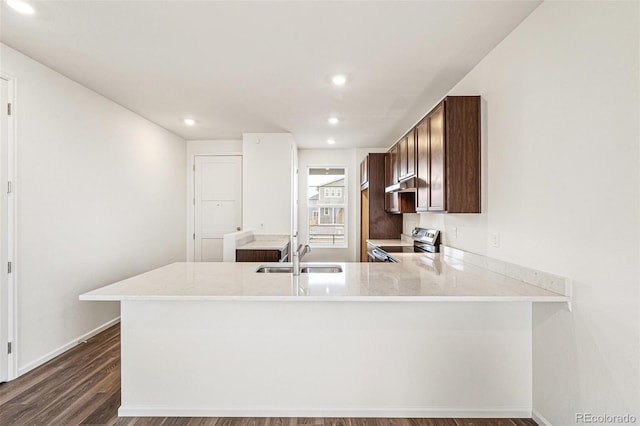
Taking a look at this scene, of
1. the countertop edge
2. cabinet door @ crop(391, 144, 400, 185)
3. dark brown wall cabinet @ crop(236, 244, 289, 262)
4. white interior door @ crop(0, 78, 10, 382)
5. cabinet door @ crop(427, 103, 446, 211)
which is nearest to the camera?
the countertop edge

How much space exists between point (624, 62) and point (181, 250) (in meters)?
5.57

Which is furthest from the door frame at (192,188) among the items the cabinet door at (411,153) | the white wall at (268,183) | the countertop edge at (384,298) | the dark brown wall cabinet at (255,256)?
the countertop edge at (384,298)

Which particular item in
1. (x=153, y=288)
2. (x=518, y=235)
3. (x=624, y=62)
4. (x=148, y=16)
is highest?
(x=148, y=16)

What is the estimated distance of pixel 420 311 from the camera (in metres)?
1.99

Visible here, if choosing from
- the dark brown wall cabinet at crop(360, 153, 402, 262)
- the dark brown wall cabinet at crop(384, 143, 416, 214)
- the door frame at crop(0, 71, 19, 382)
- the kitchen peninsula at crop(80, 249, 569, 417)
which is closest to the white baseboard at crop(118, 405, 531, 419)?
the kitchen peninsula at crop(80, 249, 569, 417)

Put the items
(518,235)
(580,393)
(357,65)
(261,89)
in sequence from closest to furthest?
(580,393) < (518,235) < (357,65) < (261,89)

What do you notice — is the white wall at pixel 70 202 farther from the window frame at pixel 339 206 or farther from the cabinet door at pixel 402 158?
the cabinet door at pixel 402 158

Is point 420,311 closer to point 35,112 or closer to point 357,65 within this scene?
point 357,65

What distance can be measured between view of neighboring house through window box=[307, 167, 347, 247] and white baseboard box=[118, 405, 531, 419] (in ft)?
14.1

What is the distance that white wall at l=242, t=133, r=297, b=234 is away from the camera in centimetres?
488

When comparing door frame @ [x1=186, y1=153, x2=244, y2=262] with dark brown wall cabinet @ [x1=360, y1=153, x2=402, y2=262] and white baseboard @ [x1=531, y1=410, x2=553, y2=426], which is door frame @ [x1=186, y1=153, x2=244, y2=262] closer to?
dark brown wall cabinet @ [x1=360, y1=153, x2=402, y2=262]

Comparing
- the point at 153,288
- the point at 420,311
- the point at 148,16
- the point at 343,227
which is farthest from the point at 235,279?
the point at 343,227

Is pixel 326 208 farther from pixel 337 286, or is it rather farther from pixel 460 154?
pixel 337 286

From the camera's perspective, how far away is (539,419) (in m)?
1.92
